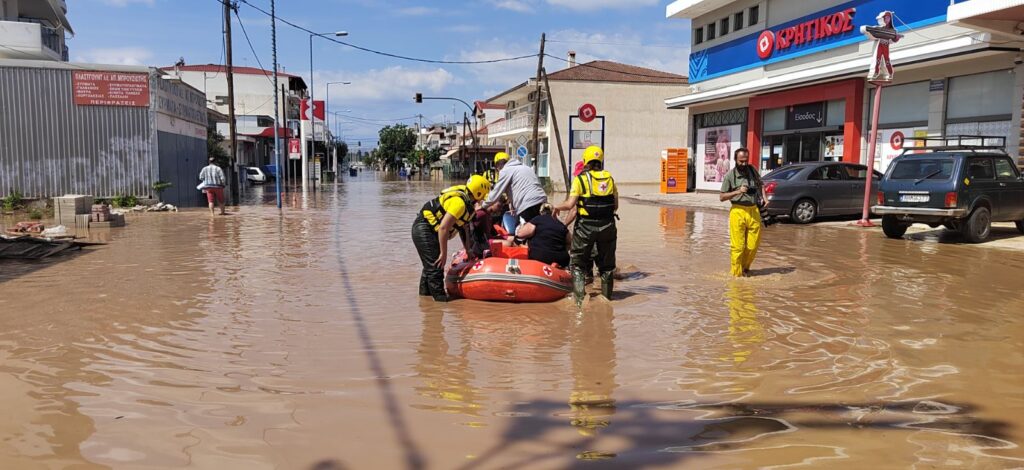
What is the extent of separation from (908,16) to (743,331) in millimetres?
18155

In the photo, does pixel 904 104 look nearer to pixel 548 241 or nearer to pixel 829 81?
pixel 829 81

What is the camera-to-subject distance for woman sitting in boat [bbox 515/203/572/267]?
8188 millimetres

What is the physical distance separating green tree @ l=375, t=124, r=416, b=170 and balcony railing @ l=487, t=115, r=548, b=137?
119 feet

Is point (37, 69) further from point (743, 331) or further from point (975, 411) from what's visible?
point (975, 411)

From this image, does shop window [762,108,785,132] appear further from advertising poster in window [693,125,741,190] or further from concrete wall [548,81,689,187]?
concrete wall [548,81,689,187]

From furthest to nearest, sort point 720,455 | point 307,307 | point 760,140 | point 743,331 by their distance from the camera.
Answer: point 760,140 → point 307,307 → point 743,331 → point 720,455

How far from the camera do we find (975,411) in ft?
14.7

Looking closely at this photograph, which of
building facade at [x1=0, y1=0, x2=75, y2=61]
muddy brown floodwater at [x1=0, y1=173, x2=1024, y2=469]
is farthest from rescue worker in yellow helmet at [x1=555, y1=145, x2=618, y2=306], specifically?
building facade at [x1=0, y1=0, x2=75, y2=61]

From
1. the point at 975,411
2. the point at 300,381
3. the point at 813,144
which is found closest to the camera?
the point at 975,411

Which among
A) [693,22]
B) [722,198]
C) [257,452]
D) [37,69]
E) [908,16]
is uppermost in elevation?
[693,22]

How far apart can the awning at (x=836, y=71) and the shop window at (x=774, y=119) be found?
1200 millimetres

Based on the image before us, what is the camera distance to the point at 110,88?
20.6 metres

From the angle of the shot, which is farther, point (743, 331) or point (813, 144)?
point (813, 144)

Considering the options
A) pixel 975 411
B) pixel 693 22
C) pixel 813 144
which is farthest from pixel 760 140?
pixel 975 411
